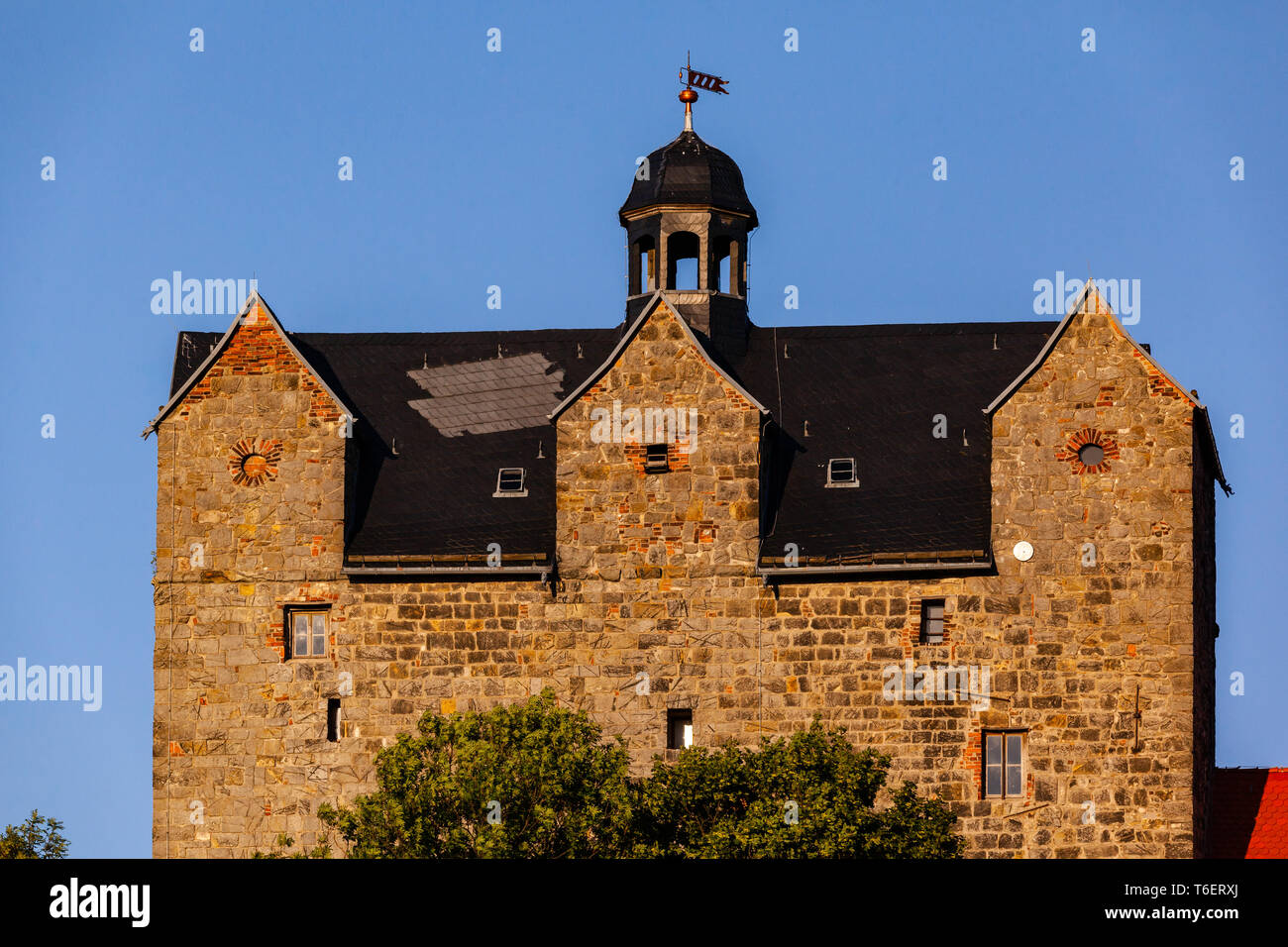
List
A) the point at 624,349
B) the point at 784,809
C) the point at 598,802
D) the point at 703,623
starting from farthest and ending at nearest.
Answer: the point at 624,349
the point at 703,623
the point at 598,802
the point at 784,809

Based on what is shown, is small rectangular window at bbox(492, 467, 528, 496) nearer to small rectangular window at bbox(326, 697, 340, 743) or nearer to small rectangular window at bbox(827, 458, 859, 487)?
small rectangular window at bbox(326, 697, 340, 743)

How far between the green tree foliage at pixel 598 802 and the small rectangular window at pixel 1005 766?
2581 millimetres

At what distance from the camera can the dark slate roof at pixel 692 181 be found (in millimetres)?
77688

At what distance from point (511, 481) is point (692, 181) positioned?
10.7 m

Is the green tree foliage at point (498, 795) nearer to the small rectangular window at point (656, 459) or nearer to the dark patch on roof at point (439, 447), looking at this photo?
the dark patch on roof at point (439, 447)

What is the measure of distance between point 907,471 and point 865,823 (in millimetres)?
11896

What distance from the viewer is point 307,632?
71062 millimetres

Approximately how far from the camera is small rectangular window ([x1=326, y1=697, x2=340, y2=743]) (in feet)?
231

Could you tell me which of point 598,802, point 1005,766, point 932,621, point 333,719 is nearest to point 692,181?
point 932,621

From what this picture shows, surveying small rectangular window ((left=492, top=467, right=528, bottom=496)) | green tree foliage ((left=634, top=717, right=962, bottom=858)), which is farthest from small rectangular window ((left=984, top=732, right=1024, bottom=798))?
small rectangular window ((left=492, top=467, right=528, bottom=496))

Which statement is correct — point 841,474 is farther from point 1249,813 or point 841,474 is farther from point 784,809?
point 1249,813
